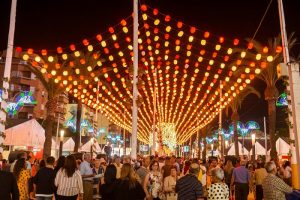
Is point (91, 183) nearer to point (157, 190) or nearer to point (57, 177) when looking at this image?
point (157, 190)

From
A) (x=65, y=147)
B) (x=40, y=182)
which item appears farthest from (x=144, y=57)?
(x=65, y=147)

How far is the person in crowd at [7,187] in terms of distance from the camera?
234 inches

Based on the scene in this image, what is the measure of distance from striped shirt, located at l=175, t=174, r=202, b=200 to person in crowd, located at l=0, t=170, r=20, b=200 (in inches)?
129

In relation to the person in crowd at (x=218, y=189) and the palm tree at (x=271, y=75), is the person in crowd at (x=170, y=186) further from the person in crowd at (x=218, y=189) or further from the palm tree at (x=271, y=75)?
the palm tree at (x=271, y=75)

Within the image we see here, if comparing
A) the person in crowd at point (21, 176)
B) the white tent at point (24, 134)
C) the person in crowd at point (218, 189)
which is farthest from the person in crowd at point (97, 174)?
the white tent at point (24, 134)

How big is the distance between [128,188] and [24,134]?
17.1 m

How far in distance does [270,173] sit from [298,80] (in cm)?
349

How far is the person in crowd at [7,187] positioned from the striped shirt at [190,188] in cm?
326

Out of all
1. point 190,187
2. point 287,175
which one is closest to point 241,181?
point 287,175

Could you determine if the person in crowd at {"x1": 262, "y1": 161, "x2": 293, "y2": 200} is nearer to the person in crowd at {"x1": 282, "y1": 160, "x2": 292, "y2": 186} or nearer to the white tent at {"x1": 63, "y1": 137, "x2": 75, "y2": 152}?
the person in crowd at {"x1": 282, "y1": 160, "x2": 292, "y2": 186}

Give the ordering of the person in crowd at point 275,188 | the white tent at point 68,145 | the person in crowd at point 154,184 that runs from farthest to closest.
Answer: the white tent at point 68,145 < the person in crowd at point 154,184 < the person in crowd at point 275,188

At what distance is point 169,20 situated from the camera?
16.0 metres

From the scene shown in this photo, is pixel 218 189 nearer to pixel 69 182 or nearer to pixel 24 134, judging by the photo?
pixel 69 182

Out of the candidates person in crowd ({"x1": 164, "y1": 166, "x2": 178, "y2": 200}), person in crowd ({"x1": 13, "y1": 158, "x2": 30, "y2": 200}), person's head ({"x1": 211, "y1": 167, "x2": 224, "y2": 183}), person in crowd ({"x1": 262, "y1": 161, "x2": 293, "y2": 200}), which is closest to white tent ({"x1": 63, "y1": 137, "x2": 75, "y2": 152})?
person in crowd ({"x1": 13, "y1": 158, "x2": 30, "y2": 200})
